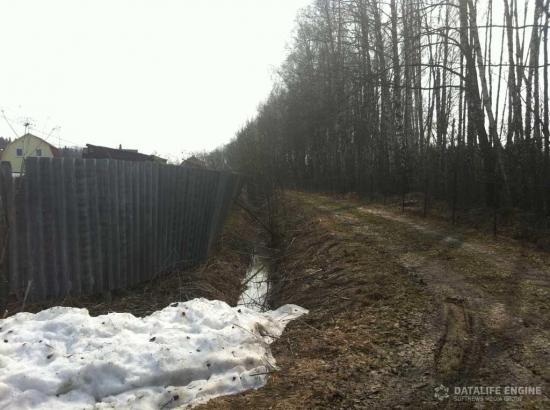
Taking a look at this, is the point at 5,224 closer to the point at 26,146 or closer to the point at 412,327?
the point at 26,146

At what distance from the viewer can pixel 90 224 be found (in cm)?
680

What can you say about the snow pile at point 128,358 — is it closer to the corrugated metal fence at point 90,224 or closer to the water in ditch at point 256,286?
the corrugated metal fence at point 90,224

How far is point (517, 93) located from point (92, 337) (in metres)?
13.9

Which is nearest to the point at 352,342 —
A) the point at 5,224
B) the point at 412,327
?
the point at 412,327

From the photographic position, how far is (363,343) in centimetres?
482

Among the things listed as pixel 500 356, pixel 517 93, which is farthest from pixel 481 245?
pixel 517 93

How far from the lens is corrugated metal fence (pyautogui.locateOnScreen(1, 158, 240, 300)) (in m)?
6.07

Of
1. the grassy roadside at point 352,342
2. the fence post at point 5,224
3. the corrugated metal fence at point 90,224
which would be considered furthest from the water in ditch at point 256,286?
the fence post at point 5,224

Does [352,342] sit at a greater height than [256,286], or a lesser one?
greater

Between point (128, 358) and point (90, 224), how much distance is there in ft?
10.4

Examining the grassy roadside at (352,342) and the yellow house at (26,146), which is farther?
the yellow house at (26,146)

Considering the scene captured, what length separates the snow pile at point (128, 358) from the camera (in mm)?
3693

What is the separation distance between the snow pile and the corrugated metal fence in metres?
1.42

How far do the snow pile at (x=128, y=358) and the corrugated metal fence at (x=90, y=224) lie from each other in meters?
1.42
